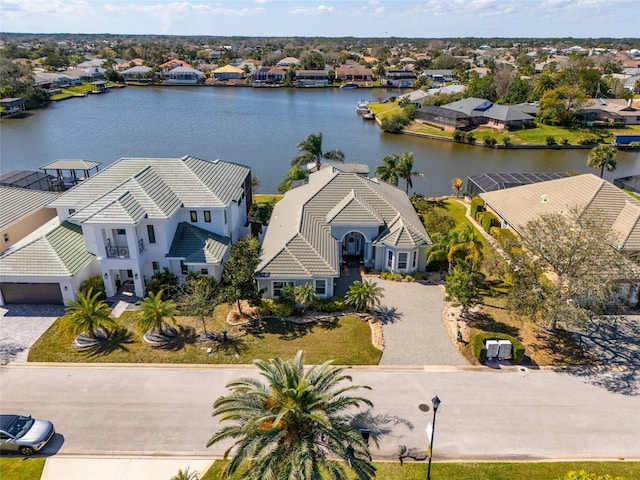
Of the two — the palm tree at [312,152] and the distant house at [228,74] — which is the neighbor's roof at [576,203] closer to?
the palm tree at [312,152]

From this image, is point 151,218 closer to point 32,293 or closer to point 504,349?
point 32,293

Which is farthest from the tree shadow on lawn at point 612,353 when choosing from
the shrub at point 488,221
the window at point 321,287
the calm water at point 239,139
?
the calm water at point 239,139

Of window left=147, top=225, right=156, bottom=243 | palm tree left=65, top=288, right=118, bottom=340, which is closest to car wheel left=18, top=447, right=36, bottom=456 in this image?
palm tree left=65, top=288, right=118, bottom=340

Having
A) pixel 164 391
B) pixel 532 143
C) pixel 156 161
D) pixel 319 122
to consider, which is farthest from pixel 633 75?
pixel 164 391

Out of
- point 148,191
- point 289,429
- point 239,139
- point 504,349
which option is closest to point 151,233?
point 148,191

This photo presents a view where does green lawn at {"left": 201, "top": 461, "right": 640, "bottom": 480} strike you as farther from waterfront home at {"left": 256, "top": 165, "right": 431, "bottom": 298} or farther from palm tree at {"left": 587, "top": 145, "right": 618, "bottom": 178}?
palm tree at {"left": 587, "top": 145, "right": 618, "bottom": 178}

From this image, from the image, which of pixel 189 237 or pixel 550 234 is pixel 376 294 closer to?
pixel 550 234

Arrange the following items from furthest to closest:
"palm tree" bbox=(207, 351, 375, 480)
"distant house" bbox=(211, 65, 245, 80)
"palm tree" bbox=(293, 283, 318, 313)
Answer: "distant house" bbox=(211, 65, 245, 80), "palm tree" bbox=(293, 283, 318, 313), "palm tree" bbox=(207, 351, 375, 480)
